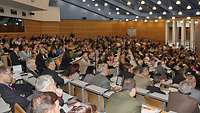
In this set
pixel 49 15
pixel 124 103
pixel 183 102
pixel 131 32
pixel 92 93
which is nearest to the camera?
pixel 124 103

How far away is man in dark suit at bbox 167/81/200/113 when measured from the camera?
20.6ft

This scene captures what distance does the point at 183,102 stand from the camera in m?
6.46

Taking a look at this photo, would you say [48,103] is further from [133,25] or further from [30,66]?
[133,25]

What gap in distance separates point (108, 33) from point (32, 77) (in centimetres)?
3593

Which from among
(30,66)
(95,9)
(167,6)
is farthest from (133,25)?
(30,66)

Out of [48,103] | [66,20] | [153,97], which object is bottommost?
[153,97]

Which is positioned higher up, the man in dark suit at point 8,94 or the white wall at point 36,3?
the white wall at point 36,3

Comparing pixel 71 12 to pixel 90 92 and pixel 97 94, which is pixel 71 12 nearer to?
pixel 90 92

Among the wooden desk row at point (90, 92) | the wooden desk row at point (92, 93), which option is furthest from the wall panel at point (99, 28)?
the wooden desk row at point (90, 92)

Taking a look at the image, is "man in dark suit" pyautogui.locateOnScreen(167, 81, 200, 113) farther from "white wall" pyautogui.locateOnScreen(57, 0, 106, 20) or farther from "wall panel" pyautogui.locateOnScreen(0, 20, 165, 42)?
"white wall" pyautogui.locateOnScreen(57, 0, 106, 20)

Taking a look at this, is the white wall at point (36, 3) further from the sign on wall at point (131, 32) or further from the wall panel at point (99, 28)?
the sign on wall at point (131, 32)

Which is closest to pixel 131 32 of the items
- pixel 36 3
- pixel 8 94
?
pixel 36 3

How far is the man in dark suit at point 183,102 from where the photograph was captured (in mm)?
6285

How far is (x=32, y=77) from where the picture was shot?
31.1ft
